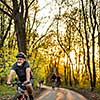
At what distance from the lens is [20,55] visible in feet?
35.2

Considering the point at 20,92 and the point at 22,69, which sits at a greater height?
the point at 22,69

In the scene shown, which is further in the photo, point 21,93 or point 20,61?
point 20,61

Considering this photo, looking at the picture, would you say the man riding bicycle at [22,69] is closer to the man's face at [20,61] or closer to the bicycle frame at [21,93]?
the man's face at [20,61]

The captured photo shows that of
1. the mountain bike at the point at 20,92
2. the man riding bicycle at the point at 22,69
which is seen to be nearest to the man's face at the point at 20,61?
the man riding bicycle at the point at 22,69

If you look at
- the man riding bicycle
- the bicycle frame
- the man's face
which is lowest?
the bicycle frame

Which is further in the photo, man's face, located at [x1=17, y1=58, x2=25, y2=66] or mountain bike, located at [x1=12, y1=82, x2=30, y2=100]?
man's face, located at [x1=17, y1=58, x2=25, y2=66]

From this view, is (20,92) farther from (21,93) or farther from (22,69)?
(22,69)

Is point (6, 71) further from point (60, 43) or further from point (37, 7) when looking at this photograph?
point (60, 43)

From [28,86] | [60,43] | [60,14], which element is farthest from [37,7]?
[28,86]

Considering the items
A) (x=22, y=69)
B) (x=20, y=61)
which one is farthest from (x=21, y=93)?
(x=20, y=61)

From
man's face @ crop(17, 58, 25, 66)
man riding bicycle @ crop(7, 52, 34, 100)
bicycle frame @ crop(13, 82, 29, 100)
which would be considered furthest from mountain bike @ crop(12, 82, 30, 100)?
man's face @ crop(17, 58, 25, 66)

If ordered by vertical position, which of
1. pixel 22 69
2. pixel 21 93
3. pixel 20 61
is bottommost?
pixel 21 93

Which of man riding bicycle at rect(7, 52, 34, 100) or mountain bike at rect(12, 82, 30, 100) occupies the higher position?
man riding bicycle at rect(7, 52, 34, 100)

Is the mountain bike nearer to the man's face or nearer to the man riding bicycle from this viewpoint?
the man riding bicycle
